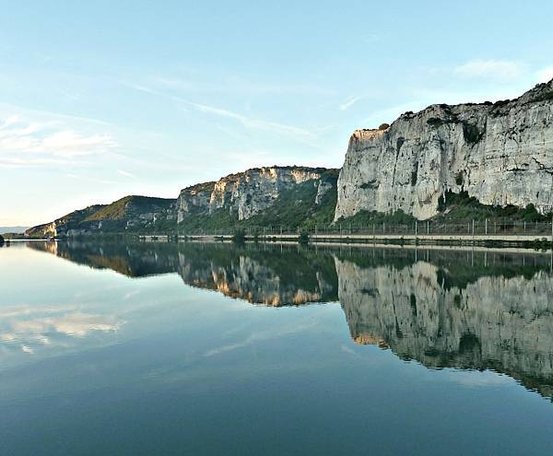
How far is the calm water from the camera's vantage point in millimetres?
11211

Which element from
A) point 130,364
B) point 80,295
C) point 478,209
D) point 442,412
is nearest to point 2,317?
point 80,295

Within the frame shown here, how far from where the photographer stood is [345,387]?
14.8 m

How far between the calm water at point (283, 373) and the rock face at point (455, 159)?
7012cm

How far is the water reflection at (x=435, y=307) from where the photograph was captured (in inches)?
719

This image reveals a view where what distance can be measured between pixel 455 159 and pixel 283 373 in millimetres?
115226

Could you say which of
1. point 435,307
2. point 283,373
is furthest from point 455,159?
point 283,373

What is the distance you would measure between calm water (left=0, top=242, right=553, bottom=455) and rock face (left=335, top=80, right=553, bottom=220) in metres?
70.1

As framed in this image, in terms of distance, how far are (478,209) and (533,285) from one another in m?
74.7

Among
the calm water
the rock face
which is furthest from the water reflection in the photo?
the rock face

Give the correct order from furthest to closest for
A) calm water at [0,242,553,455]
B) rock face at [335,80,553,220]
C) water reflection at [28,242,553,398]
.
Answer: rock face at [335,80,553,220] → water reflection at [28,242,553,398] → calm water at [0,242,553,455]

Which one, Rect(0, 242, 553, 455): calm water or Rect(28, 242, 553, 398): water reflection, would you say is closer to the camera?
Rect(0, 242, 553, 455): calm water

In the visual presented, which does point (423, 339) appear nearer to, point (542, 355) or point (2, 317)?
point (542, 355)

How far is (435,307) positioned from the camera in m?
28.2

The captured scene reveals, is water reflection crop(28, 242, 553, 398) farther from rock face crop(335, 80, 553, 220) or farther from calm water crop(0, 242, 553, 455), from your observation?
Answer: rock face crop(335, 80, 553, 220)
